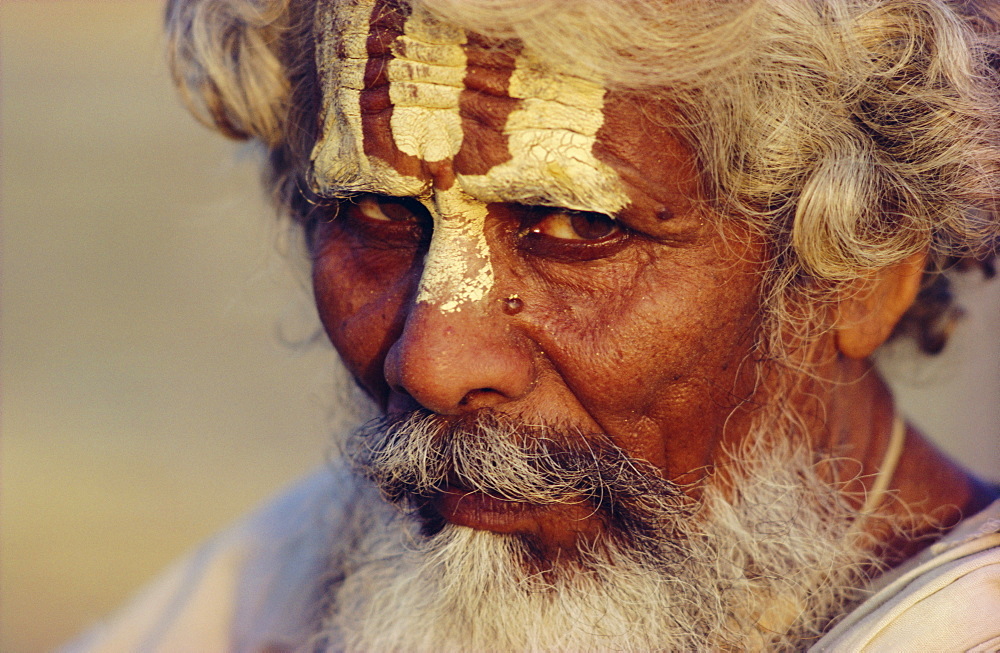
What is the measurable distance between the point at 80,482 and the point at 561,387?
5.53 meters

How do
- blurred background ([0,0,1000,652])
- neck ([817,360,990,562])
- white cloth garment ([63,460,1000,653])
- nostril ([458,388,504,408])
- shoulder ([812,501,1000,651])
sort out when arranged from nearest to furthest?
shoulder ([812,501,1000,651])
nostril ([458,388,504,408])
neck ([817,360,990,562])
white cloth garment ([63,460,1000,653])
blurred background ([0,0,1000,652])

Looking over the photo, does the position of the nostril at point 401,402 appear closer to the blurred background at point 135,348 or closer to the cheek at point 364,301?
the cheek at point 364,301

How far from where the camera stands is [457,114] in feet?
4.50

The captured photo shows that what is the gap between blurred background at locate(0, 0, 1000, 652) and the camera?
3.03 metres

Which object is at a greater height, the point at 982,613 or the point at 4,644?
the point at 982,613

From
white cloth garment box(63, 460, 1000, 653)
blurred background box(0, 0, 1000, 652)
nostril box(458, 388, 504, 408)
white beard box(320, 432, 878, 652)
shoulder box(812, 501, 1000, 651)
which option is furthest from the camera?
blurred background box(0, 0, 1000, 652)

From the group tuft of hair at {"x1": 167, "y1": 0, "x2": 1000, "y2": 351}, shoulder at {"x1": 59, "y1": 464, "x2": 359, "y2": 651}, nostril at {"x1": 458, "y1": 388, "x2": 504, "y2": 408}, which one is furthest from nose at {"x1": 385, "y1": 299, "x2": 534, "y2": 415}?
shoulder at {"x1": 59, "y1": 464, "x2": 359, "y2": 651}

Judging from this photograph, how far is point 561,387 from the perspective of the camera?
1422mm

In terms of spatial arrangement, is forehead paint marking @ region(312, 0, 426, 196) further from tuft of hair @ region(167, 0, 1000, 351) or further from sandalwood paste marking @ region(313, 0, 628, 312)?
tuft of hair @ region(167, 0, 1000, 351)

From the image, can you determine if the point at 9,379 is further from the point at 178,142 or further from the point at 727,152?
the point at 727,152

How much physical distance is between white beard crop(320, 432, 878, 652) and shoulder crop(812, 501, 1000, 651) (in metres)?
0.12

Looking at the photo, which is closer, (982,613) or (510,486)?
(982,613)

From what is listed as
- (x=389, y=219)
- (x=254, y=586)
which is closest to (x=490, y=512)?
(x=389, y=219)

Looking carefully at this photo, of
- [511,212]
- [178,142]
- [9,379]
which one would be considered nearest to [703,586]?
[511,212]
